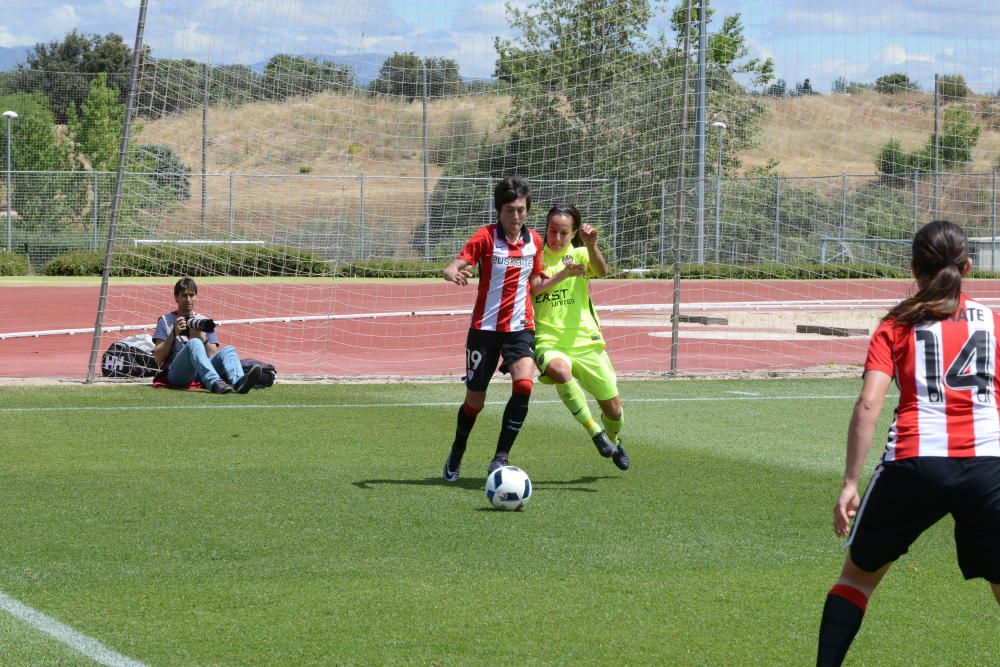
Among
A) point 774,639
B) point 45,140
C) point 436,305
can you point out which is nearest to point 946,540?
point 774,639

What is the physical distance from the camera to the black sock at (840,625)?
4062mm

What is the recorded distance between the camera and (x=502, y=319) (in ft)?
26.2

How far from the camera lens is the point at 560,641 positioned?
4.75m

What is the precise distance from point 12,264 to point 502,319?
29533 millimetres

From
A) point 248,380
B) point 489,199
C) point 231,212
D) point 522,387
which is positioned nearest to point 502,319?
point 522,387

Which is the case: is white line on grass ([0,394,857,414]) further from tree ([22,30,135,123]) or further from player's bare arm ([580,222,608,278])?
tree ([22,30,135,123])

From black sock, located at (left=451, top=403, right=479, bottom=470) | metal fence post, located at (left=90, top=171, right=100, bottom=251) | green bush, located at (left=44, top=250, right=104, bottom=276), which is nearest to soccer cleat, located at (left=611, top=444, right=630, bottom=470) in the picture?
black sock, located at (left=451, top=403, right=479, bottom=470)

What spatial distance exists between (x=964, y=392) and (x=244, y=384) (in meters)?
9.54

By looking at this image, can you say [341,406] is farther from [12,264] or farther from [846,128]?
[12,264]

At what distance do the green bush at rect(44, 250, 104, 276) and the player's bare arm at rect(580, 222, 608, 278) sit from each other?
90.1ft

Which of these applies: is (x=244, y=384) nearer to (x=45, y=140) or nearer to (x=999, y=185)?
(x=999, y=185)

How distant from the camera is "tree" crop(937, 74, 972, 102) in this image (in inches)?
653

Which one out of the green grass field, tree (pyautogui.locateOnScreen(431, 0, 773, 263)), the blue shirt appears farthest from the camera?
tree (pyautogui.locateOnScreen(431, 0, 773, 263))

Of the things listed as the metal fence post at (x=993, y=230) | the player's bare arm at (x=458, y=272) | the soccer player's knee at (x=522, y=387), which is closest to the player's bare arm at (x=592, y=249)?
the player's bare arm at (x=458, y=272)
